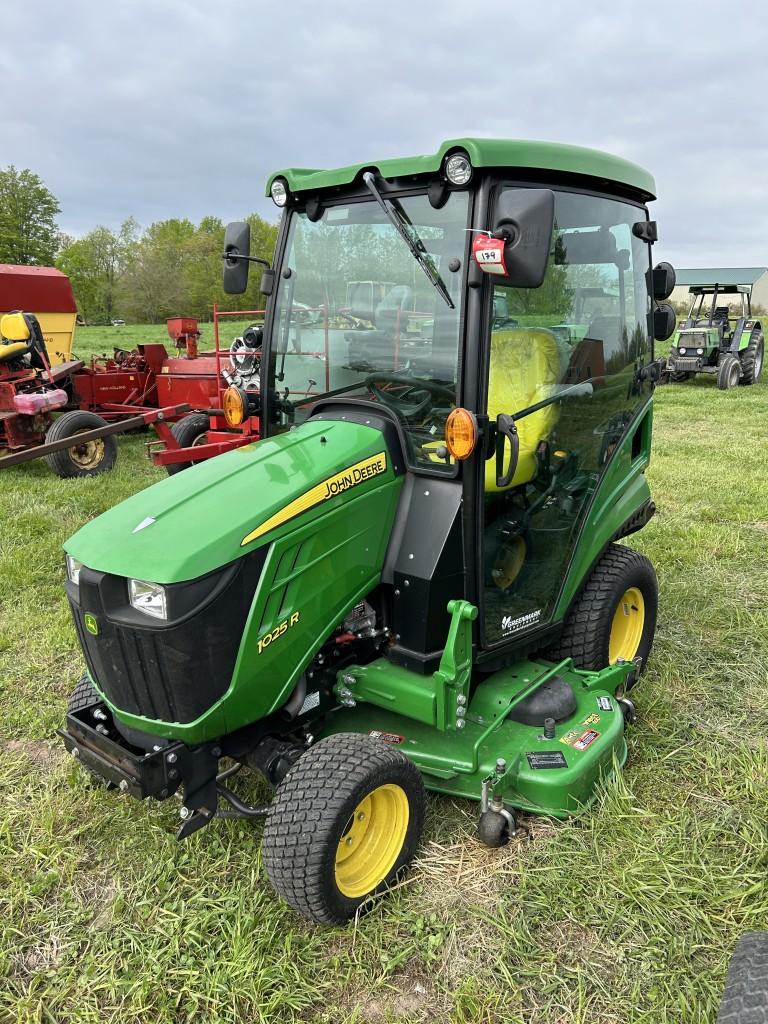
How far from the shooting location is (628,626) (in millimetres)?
3756

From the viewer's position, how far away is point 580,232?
2963mm

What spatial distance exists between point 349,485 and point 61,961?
165 cm

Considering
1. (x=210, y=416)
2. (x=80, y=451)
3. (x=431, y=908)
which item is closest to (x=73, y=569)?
(x=431, y=908)

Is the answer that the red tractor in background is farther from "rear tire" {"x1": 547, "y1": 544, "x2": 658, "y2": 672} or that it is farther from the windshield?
"rear tire" {"x1": 547, "y1": 544, "x2": 658, "y2": 672}

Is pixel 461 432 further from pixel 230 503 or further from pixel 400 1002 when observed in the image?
pixel 400 1002

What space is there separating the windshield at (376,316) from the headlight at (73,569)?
1070mm

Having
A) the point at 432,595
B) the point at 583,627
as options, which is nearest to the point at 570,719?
the point at 583,627

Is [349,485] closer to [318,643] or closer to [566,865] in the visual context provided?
[318,643]

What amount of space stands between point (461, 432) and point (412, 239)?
696mm

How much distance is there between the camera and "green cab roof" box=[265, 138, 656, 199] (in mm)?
2383

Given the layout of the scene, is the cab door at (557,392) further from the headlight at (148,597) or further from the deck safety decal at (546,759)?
the headlight at (148,597)

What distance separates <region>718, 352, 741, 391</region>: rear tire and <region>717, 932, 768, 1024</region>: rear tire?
1410 centimetres

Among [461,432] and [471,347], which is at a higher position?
[471,347]

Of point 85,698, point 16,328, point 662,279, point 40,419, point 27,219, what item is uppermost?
point 27,219
